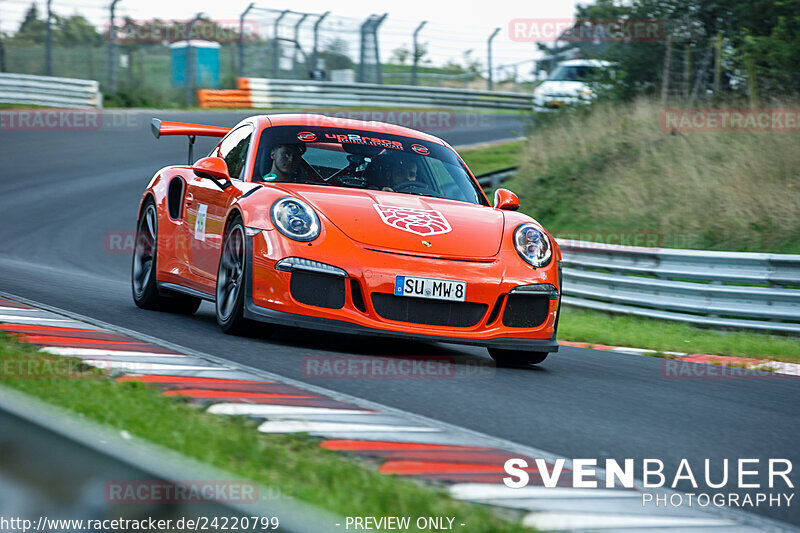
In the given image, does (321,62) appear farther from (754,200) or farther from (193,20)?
(754,200)

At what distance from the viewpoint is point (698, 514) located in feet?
10.5

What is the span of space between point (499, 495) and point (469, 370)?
2.77 metres

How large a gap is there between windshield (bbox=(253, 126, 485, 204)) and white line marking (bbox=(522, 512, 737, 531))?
155 inches

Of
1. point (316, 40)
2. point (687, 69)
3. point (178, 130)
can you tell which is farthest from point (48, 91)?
point (178, 130)

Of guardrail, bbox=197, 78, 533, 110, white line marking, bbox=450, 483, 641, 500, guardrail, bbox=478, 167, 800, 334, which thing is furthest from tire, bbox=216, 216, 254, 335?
guardrail, bbox=197, 78, 533, 110

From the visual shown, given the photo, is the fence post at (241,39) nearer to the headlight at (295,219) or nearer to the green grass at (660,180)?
the green grass at (660,180)

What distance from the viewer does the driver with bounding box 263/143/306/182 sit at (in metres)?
6.66

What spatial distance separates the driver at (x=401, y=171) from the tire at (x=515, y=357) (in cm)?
125

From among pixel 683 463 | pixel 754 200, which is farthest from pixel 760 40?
pixel 683 463

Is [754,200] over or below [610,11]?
below

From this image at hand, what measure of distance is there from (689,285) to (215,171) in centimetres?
506

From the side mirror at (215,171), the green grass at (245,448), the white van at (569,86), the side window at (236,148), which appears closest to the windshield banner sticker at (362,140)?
the side window at (236,148)

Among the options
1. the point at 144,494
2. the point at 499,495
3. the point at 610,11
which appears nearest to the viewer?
the point at 144,494

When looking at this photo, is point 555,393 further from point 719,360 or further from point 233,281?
point 719,360
